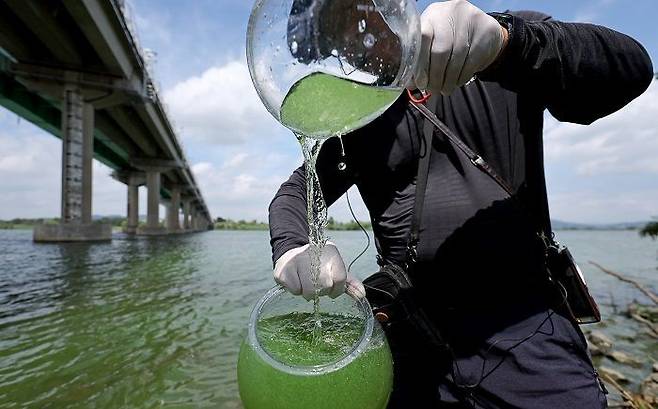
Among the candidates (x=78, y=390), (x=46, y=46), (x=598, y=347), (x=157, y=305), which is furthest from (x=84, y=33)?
(x=598, y=347)

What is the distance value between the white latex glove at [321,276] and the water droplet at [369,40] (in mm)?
591

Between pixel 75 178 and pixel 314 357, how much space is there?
2213 centimetres

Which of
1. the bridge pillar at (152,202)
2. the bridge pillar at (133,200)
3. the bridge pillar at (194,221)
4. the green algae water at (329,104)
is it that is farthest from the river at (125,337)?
the bridge pillar at (194,221)

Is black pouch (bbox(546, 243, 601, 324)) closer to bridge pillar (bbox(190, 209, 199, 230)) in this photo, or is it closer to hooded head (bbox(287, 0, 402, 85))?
hooded head (bbox(287, 0, 402, 85))

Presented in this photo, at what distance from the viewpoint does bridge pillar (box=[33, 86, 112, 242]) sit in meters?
19.4

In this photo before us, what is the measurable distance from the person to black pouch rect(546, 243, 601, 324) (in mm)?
44

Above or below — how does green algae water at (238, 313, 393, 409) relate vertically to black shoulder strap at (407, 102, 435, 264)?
below

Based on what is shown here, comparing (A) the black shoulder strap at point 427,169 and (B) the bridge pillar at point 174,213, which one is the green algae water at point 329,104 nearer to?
(A) the black shoulder strap at point 427,169

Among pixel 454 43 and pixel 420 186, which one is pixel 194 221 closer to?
pixel 420 186

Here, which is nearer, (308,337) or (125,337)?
(308,337)

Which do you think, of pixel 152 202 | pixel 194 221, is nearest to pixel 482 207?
pixel 152 202

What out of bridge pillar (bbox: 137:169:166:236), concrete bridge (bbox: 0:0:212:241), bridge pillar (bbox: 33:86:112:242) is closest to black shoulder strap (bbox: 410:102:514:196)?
concrete bridge (bbox: 0:0:212:241)

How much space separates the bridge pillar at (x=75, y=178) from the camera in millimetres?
19422

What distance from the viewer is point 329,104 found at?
1.09 metres
